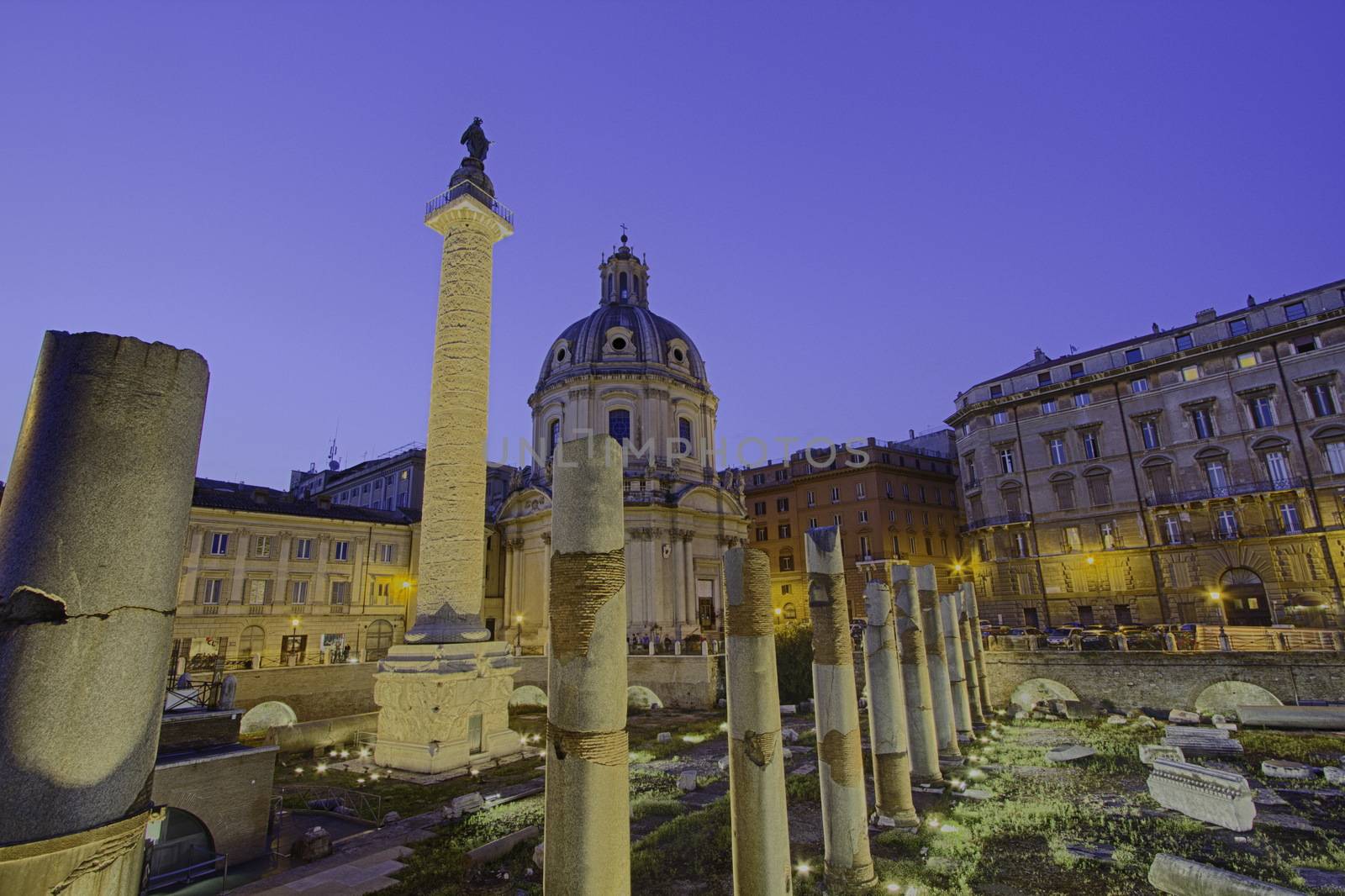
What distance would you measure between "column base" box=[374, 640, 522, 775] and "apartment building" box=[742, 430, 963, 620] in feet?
104

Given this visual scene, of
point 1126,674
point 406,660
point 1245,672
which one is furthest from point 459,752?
point 1245,672

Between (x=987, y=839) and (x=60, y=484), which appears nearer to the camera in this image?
(x=60, y=484)

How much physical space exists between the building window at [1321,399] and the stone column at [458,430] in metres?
37.4

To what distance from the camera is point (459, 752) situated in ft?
63.2

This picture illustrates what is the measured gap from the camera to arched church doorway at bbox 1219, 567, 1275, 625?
33.6 metres

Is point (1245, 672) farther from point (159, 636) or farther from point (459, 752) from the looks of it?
point (159, 636)

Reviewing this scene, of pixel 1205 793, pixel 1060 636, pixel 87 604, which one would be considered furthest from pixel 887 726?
pixel 1060 636

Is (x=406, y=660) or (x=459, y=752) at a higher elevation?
(x=406, y=660)

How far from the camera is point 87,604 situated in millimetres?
3031

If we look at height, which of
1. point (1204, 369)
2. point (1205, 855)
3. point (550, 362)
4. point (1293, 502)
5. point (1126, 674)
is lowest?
point (1205, 855)

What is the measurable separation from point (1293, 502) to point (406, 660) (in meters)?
39.0

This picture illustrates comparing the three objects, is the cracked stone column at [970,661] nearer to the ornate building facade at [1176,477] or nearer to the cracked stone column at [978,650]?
the cracked stone column at [978,650]

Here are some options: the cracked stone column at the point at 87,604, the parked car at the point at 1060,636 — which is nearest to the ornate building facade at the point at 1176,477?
the parked car at the point at 1060,636

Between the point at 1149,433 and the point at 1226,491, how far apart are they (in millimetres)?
4502
